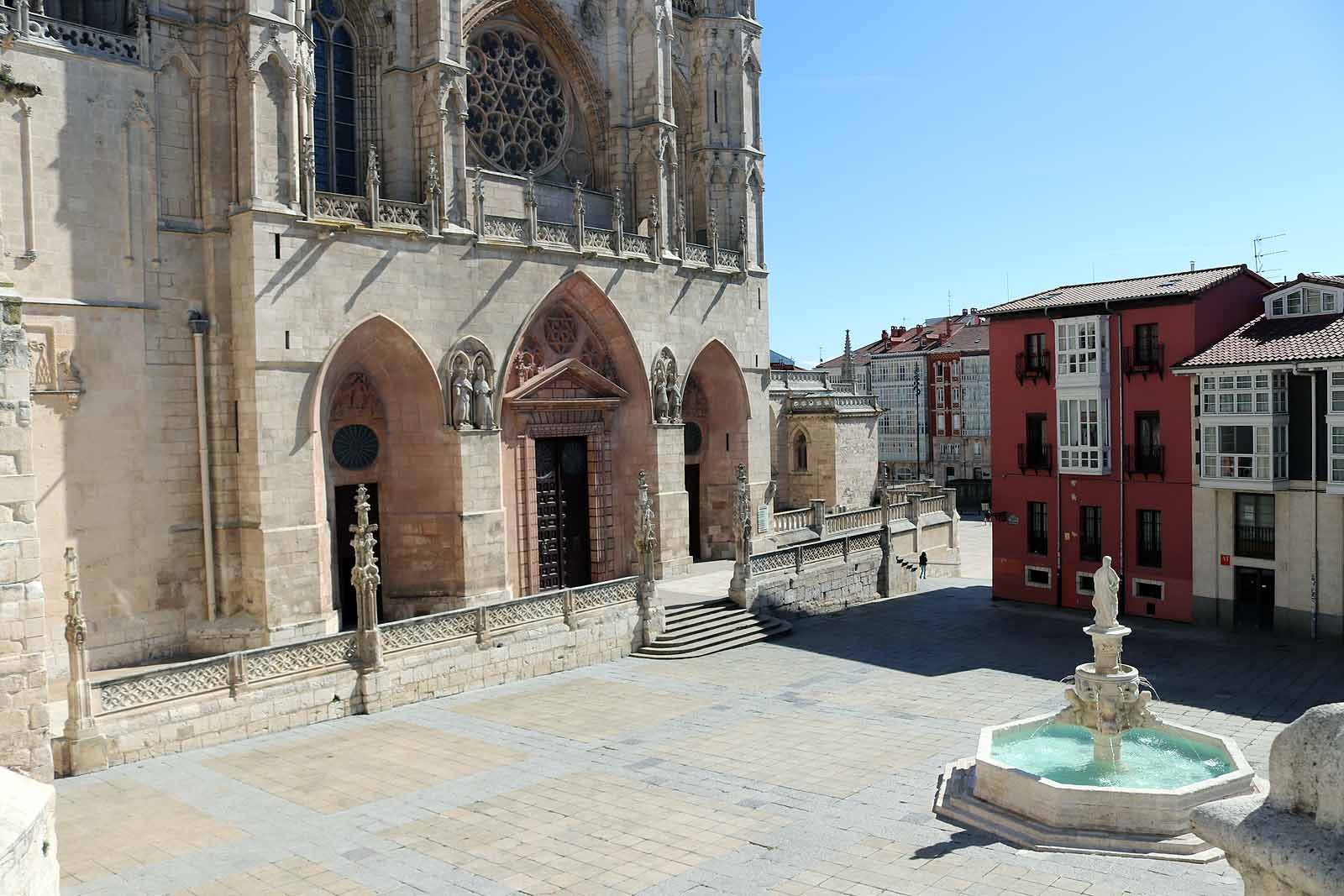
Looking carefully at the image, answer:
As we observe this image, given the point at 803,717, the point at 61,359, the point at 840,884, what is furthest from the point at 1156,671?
the point at 61,359

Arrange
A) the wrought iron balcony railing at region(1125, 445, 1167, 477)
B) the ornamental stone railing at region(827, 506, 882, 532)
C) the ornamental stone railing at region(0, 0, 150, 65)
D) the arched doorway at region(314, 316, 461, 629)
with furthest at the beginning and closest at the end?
the ornamental stone railing at region(827, 506, 882, 532)
the wrought iron balcony railing at region(1125, 445, 1167, 477)
the arched doorway at region(314, 316, 461, 629)
the ornamental stone railing at region(0, 0, 150, 65)

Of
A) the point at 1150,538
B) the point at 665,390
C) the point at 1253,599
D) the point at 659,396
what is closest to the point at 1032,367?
the point at 1150,538

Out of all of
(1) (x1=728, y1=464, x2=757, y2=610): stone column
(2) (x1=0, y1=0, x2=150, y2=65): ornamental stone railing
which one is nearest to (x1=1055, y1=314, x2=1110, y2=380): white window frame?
(1) (x1=728, y1=464, x2=757, y2=610): stone column

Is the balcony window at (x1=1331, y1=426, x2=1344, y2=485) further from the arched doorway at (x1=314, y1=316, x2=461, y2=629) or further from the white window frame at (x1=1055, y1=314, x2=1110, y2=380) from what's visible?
the arched doorway at (x1=314, y1=316, x2=461, y2=629)

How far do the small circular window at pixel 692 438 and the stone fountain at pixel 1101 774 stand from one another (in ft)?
64.6

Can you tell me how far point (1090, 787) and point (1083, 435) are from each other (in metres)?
17.8

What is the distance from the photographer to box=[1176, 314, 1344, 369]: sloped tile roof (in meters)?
24.1

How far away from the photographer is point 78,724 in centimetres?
1518

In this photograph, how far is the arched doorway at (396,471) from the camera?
2442 cm

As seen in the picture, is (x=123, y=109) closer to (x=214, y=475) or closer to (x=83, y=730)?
(x=214, y=475)

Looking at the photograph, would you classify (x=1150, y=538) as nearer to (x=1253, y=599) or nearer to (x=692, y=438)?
(x=1253, y=599)

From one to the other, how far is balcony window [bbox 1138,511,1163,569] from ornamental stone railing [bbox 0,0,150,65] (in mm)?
25702

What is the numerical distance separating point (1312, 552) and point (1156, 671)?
5.93 metres

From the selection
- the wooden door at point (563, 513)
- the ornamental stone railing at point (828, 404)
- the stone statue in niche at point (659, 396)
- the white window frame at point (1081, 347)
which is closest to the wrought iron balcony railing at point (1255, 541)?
the white window frame at point (1081, 347)
